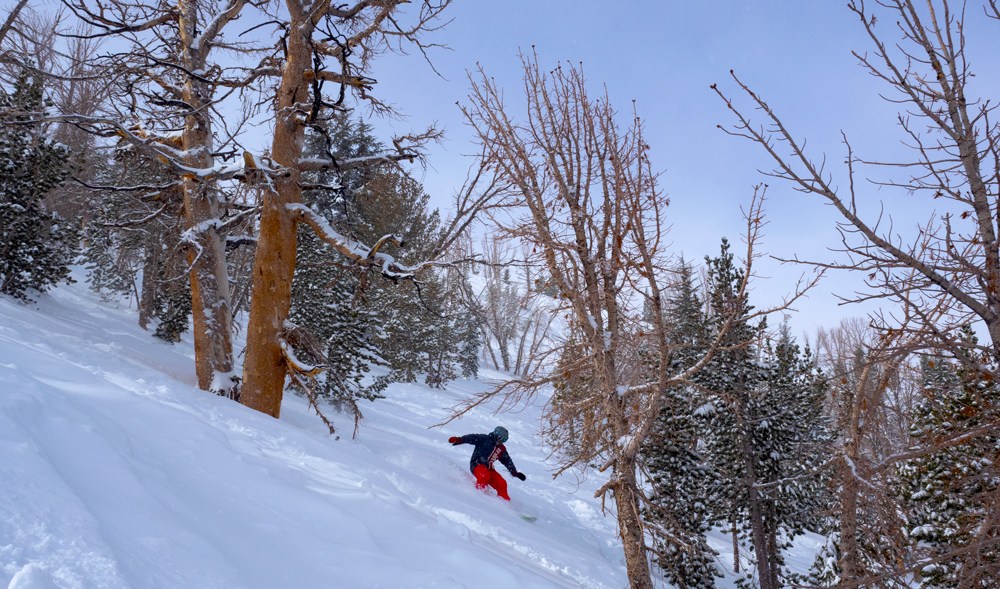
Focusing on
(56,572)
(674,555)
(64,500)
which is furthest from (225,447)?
(674,555)

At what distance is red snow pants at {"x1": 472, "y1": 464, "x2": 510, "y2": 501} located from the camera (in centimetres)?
857

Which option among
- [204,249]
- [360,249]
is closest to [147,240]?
[204,249]

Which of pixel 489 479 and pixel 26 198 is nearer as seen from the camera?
pixel 489 479

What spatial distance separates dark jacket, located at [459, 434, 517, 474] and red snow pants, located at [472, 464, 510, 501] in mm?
94

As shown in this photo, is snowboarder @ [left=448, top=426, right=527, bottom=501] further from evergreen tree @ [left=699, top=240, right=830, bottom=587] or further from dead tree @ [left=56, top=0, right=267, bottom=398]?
evergreen tree @ [left=699, top=240, right=830, bottom=587]

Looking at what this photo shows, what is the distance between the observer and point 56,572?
1.39 meters

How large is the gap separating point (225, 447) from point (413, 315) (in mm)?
23166

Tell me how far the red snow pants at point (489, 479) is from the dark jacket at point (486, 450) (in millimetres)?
94

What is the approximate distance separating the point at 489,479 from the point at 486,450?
0.50 m

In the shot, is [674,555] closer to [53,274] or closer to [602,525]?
[602,525]

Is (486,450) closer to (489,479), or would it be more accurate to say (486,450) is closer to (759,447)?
(489,479)

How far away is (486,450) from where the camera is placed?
8.91 m

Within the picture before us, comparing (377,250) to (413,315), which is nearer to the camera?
(377,250)

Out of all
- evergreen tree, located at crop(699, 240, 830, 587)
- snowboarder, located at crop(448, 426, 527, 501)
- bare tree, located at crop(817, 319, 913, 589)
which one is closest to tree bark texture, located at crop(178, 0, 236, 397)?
snowboarder, located at crop(448, 426, 527, 501)
